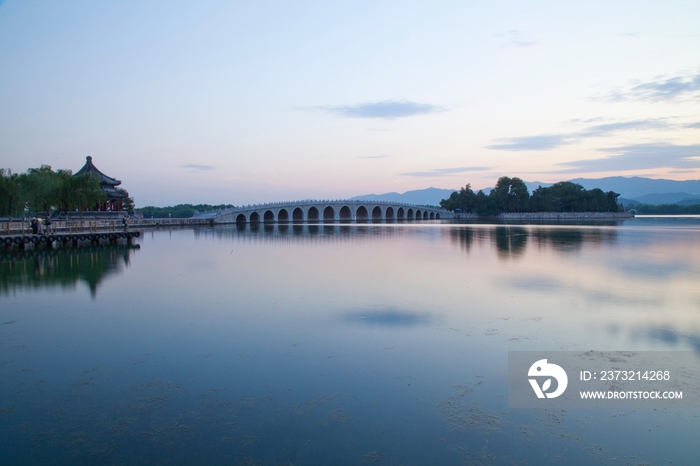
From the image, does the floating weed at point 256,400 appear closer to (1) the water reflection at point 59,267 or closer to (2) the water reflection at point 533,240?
(1) the water reflection at point 59,267

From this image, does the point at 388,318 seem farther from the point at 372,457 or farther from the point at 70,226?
the point at 70,226

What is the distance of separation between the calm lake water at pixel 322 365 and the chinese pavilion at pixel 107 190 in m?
34.3

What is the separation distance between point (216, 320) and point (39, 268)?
10366 mm

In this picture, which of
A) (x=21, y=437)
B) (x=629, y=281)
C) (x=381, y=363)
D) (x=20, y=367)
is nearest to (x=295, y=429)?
(x=381, y=363)

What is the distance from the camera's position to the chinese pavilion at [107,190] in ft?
142

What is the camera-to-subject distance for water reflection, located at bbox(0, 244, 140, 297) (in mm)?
12000

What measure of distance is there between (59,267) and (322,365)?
13.3 meters

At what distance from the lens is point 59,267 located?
49.8 feet

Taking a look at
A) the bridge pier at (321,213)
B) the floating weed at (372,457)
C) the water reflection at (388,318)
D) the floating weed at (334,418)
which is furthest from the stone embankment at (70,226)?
the floating weed at (372,457)

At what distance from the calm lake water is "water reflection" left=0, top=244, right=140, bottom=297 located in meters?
0.22

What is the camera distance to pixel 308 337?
22.7ft

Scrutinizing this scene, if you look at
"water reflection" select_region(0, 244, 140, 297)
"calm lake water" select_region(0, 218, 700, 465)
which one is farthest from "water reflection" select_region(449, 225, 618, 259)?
"water reflection" select_region(0, 244, 140, 297)

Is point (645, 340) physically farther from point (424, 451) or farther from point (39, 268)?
point (39, 268)

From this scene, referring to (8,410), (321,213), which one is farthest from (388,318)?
(321,213)
